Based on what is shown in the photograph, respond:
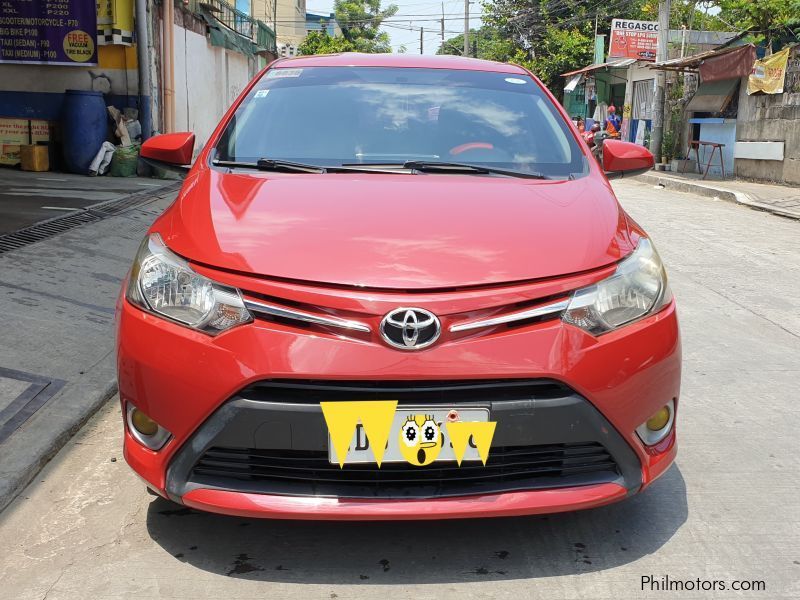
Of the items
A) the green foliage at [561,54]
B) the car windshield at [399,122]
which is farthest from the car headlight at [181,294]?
the green foliage at [561,54]

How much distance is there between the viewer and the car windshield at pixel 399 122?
3514 mm

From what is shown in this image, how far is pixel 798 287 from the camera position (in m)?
7.30

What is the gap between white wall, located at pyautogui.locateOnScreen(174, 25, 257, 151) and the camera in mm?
16672

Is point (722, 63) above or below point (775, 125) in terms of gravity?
above

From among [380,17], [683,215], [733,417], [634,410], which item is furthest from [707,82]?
[380,17]

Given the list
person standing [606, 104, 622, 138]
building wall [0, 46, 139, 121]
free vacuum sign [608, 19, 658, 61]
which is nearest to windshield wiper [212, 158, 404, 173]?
building wall [0, 46, 139, 121]

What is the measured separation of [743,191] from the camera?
16375 mm

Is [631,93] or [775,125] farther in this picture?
[631,93]

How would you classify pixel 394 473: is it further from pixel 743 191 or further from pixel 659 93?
pixel 659 93

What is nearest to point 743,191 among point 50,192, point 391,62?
point 50,192

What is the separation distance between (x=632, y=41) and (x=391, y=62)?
27.2 metres

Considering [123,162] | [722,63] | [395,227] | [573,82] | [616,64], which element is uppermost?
[616,64]

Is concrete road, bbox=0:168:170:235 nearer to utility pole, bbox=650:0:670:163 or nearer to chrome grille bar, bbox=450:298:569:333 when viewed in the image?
chrome grille bar, bbox=450:298:569:333

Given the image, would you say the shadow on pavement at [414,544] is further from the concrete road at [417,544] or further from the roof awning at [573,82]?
the roof awning at [573,82]
